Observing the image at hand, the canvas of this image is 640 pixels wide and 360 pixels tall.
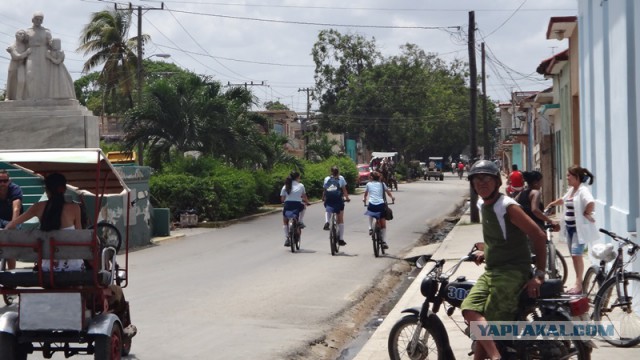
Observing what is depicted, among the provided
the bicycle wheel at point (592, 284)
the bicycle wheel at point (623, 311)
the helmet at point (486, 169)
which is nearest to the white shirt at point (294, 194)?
the bicycle wheel at point (592, 284)

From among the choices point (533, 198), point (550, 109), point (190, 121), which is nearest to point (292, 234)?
point (533, 198)

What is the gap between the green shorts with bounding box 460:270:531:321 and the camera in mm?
6932

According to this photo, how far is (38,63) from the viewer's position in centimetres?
2211

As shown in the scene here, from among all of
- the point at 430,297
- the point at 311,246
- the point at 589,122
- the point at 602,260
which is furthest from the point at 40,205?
the point at 311,246

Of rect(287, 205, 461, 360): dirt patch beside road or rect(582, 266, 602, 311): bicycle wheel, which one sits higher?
rect(582, 266, 602, 311): bicycle wheel

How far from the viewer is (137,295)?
1387cm

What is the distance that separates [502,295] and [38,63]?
56.5ft

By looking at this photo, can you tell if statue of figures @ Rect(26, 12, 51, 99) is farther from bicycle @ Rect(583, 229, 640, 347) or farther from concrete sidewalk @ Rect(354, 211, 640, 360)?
bicycle @ Rect(583, 229, 640, 347)

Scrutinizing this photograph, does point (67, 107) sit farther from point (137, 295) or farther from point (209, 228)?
point (137, 295)

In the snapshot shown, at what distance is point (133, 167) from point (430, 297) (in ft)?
54.0

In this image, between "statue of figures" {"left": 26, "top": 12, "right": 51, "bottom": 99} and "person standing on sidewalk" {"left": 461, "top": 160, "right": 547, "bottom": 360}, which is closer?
"person standing on sidewalk" {"left": 461, "top": 160, "right": 547, "bottom": 360}

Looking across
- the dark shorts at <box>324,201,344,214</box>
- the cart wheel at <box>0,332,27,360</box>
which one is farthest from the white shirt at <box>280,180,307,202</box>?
the cart wheel at <box>0,332,27,360</box>

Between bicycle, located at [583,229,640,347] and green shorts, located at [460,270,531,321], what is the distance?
8.71 feet

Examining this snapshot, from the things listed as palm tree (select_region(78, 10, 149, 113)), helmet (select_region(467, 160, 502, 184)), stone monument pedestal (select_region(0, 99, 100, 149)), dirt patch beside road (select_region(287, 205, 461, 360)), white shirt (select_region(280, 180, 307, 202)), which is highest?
palm tree (select_region(78, 10, 149, 113))
